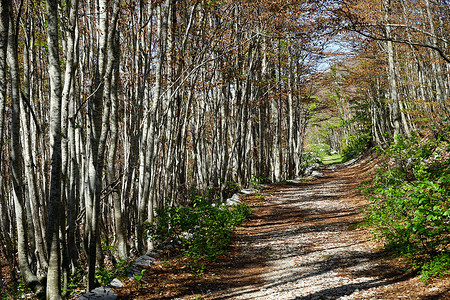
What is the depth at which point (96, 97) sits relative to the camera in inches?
191

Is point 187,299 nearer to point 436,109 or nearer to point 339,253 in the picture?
point 339,253

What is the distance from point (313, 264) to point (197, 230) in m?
2.57

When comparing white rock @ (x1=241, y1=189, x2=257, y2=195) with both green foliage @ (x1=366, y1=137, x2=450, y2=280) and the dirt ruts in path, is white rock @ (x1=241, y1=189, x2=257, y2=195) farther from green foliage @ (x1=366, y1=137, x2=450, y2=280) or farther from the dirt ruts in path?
green foliage @ (x1=366, y1=137, x2=450, y2=280)

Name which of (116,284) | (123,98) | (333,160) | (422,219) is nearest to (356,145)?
(333,160)

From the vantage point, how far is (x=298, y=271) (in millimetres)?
5945

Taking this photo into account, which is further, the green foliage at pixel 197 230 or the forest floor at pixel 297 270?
the green foliage at pixel 197 230

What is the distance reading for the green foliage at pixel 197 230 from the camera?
22.5 feet

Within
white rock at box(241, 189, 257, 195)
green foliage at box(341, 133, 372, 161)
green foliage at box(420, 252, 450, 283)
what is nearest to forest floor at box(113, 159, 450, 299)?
green foliage at box(420, 252, 450, 283)

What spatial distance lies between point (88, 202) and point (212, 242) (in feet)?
9.92

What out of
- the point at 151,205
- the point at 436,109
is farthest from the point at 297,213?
the point at 436,109

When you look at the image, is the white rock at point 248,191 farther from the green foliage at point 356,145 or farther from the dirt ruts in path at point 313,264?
the green foliage at point 356,145

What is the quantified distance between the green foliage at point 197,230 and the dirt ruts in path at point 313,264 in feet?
1.33

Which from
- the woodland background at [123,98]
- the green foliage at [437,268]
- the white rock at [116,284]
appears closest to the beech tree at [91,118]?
the woodland background at [123,98]

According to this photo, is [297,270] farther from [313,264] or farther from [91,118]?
[91,118]
